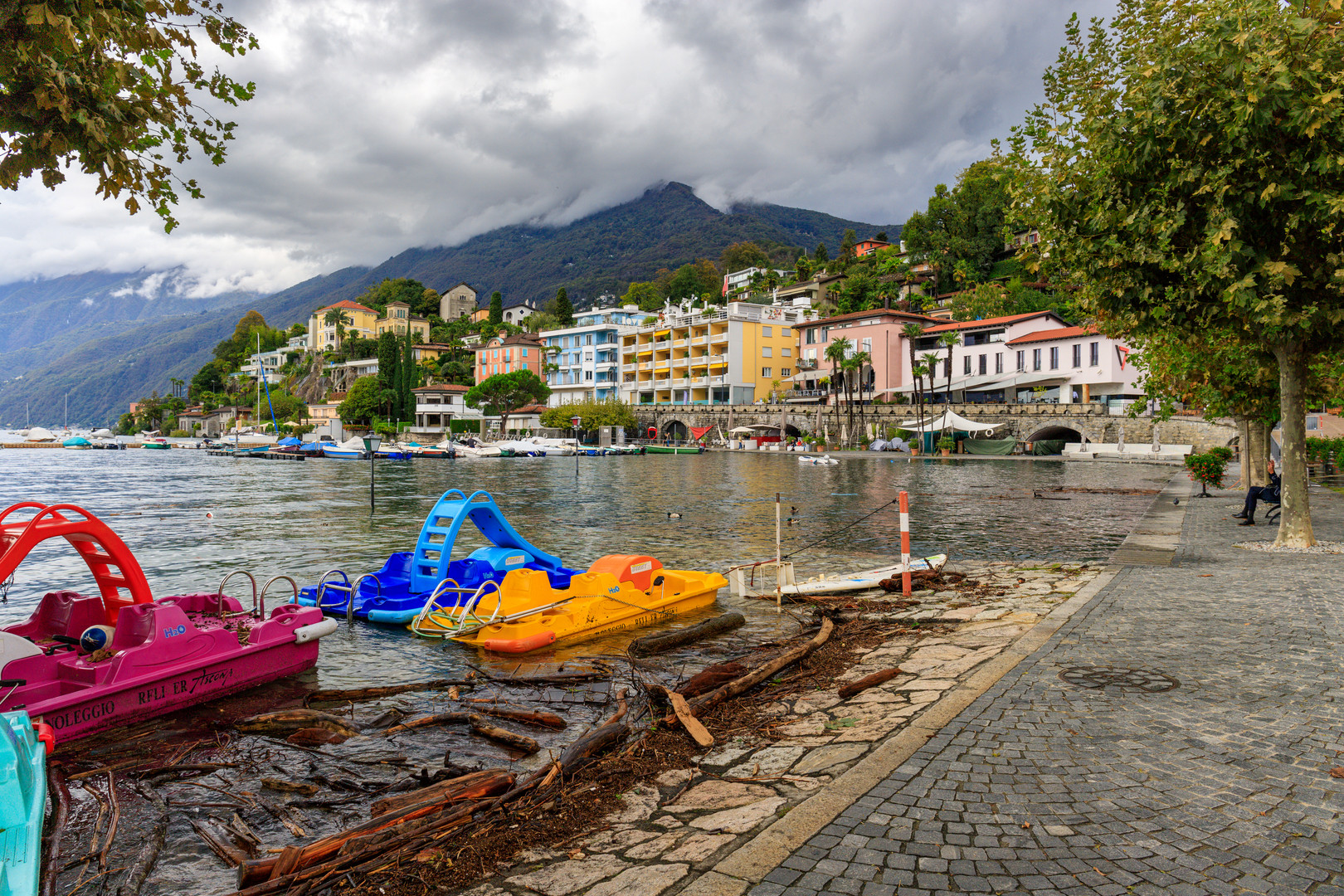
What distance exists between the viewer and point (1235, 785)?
412 centimetres

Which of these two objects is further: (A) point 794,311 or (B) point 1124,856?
(A) point 794,311

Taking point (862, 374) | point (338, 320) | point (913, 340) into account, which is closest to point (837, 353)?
point (862, 374)

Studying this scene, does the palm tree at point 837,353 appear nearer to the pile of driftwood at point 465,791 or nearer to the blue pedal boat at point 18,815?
the pile of driftwood at point 465,791

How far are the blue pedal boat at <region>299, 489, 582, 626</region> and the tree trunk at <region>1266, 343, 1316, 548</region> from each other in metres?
11.6

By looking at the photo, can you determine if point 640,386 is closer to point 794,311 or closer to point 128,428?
point 794,311

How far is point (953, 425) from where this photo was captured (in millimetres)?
61969

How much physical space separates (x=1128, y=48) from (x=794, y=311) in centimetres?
8377

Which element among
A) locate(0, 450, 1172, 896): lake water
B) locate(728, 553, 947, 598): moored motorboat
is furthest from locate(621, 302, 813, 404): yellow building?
locate(728, 553, 947, 598): moored motorboat

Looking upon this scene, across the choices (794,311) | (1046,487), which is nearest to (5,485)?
(1046,487)

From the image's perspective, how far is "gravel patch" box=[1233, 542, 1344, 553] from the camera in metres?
12.2

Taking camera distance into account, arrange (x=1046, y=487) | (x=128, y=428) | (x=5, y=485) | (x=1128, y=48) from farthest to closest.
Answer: (x=128, y=428) < (x=5, y=485) < (x=1046, y=487) < (x=1128, y=48)

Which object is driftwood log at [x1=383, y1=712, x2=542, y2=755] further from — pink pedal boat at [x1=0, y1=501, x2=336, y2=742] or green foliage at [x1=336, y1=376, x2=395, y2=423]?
green foliage at [x1=336, y1=376, x2=395, y2=423]

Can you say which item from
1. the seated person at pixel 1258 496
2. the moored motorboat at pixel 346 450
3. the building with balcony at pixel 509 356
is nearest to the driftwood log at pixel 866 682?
the seated person at pixel 1258 496

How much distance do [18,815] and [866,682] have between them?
18.2 feet
